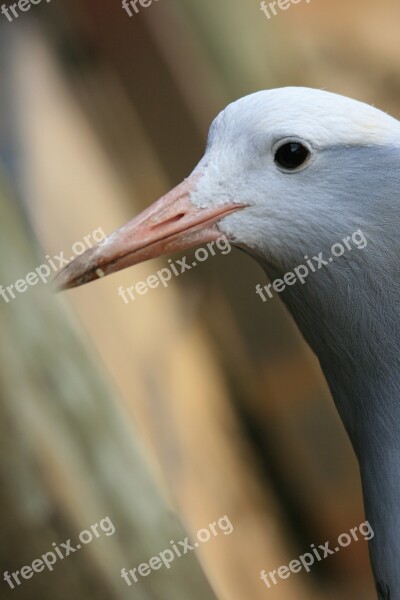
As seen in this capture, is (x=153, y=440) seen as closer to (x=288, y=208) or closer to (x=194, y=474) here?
(x=194, y=474)

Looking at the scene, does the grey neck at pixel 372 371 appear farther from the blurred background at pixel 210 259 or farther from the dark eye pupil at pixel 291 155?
the blurred background at pixel 210 259

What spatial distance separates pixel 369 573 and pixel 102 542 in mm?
1470

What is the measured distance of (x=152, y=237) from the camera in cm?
116

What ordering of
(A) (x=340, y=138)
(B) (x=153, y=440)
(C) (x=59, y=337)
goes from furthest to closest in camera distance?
(B) (x=153, y=440) < (C) (x=59, y=337) < (A) (x=340, y=138)

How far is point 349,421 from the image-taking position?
125cm

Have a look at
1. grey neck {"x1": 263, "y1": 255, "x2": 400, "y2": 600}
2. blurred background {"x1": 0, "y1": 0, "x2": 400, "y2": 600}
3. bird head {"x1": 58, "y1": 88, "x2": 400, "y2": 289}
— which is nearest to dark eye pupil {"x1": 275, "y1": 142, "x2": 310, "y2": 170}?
bird head {"x1": 58, "y1": 88, "x2": 400, "y2": 289}

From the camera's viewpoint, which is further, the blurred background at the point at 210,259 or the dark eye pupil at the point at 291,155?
the blurred background at the point at 210,259

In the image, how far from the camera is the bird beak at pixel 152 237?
1144mm

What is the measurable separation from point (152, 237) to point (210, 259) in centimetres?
134

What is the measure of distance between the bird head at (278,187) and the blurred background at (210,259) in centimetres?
117

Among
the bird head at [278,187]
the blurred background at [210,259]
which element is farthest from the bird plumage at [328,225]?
the blurred background at [210,259]

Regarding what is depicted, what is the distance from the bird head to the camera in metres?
1.10

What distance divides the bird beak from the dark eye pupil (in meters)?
0.07

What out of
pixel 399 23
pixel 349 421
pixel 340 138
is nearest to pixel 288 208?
pixel 340 138
